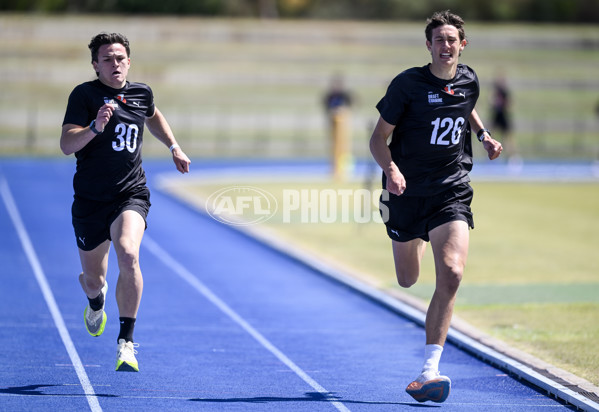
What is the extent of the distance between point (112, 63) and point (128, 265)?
4.44ft

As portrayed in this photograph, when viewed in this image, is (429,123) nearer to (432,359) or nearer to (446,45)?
(446,45)

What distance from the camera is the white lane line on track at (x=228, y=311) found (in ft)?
22.3

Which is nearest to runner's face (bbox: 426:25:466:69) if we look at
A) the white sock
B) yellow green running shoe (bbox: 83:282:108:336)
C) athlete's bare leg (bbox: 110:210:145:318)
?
the white sock

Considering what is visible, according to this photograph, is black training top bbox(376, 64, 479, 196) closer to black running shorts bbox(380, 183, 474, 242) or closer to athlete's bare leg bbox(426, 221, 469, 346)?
black running shorts bbox(380, 183, 474, 242)

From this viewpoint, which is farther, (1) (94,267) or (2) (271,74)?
(2) (271,74)

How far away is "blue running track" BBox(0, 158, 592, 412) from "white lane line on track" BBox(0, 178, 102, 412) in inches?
0.7

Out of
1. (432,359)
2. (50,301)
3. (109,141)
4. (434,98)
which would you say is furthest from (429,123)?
(50,301)

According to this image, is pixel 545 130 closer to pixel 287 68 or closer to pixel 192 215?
pixel 287 68

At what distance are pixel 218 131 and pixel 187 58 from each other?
32.9ft

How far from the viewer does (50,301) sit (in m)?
9.88

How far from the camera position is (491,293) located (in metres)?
10.7

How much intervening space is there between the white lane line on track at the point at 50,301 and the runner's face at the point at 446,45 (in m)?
3.06

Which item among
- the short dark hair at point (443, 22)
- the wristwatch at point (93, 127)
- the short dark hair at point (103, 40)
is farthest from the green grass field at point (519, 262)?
the short dark hair at point (103, 40)

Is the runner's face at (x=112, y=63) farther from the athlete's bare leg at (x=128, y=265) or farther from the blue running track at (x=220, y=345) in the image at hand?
the blue running track at (x=220, y=345)
